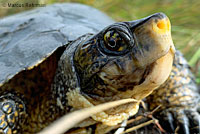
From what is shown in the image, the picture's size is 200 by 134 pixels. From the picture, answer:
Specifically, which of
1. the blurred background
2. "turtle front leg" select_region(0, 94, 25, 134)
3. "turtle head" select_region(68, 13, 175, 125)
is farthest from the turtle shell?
the blurred background

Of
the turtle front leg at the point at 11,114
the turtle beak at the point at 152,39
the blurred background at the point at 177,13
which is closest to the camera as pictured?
the turtle beak at the point at 152,39

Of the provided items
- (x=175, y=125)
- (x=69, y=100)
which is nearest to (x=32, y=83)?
(x=69, y=100)

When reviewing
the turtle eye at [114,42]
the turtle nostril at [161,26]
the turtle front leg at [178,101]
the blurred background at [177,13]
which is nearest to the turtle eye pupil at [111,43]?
the turtle eye at [114,42]

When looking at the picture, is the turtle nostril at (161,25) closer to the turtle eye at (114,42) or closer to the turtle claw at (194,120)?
the turtle eye at (114,42)

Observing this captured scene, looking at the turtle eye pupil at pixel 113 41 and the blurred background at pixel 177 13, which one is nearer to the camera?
the turtle eye pupil at pixel 113 41

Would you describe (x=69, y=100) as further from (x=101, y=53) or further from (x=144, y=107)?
(x=144, y=107)

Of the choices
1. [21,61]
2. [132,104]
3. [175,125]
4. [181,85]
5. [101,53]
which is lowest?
[175,125]

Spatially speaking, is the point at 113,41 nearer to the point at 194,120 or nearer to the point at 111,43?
the point at 111,43

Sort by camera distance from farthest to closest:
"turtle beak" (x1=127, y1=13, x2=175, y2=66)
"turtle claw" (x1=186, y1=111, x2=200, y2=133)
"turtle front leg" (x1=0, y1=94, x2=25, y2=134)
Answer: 1. "turtle claw" (x1=186, y1=111, x2=200, y2=133)
2. "turtle front leg" (x1=0, y1=94, x2=25, y2=134)
3. "turtle beak" (x1=127, y1=13, x2=175, y2=66)

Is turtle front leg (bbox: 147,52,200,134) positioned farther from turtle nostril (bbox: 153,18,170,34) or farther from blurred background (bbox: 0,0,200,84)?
turtle nostril (bbox: 153,18,170,34)
